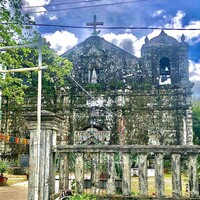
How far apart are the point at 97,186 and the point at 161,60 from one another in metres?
14.3

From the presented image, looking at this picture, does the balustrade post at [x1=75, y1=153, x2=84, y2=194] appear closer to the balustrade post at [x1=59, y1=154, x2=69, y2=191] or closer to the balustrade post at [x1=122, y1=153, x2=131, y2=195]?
the balustrade post at [x1=59, y1=154, x2=69, y2=191]

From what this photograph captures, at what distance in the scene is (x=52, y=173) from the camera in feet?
17.7

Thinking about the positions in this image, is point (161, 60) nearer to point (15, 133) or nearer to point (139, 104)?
point (139, 104)

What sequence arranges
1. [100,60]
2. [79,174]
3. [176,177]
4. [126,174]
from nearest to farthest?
[176,177] < [126,174] < [79,174] < [100,60]

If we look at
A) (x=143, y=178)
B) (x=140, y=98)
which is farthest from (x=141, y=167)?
(x=140, y=98)

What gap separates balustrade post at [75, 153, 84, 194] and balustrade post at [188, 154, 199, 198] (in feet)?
6.00

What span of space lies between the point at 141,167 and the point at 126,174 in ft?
0.93

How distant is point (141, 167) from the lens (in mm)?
5117

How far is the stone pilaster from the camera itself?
16.8 feet

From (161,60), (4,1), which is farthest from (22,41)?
(161,60)

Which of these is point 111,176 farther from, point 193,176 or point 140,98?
point 140,98

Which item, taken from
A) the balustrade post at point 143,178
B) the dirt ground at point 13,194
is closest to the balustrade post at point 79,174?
the balustrade post at point 143,178

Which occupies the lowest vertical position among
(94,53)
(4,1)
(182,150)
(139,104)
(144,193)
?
(144,193)

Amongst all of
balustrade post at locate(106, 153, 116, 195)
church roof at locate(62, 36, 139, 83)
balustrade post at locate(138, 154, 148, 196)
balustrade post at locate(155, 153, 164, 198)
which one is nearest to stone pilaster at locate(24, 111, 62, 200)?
balustrade post at locate(106, 153, 116, 195)
